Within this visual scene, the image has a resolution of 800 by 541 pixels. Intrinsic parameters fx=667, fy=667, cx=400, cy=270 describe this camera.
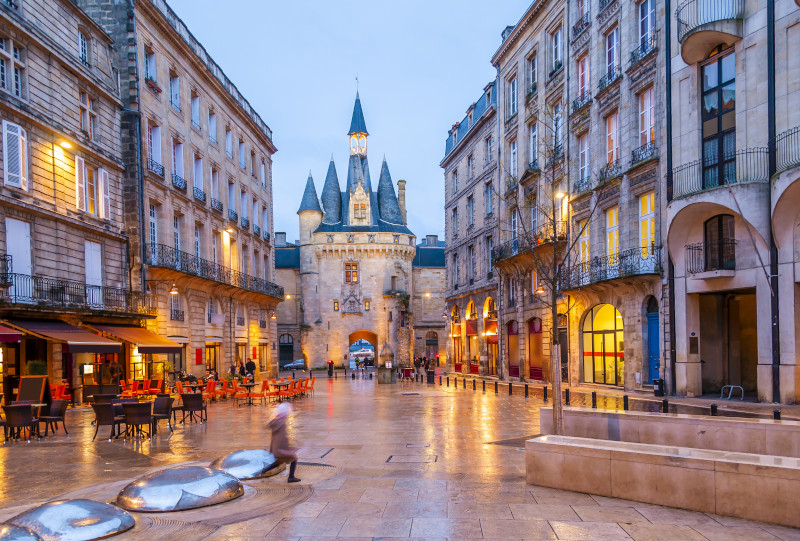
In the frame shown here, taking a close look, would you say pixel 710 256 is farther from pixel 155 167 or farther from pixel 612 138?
pixel 155 167

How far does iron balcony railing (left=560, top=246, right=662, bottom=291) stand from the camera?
75.4 feet

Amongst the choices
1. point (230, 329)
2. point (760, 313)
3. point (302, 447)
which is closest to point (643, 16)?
point (760, 313)

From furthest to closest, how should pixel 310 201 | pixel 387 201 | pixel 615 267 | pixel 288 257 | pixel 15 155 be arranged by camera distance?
1. pixel 288 257
2. pixel 387 201
3. pixel 310 201
4. pixel 615 267
5. pixel 15 155

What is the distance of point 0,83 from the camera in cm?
1898

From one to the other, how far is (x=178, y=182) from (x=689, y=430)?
1005 inches

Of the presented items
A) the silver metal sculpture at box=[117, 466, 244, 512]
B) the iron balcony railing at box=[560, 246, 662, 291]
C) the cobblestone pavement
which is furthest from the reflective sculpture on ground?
the iron balcony railing at box=[560, 246, 662, 291]

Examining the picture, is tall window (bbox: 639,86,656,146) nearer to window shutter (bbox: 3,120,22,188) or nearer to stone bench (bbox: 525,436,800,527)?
stone bench (bbox: 525,436,800,527)

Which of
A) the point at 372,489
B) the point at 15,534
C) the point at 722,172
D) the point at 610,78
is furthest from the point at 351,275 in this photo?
the point at 15,534

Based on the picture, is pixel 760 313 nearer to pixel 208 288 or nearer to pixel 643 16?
pixel 643 16

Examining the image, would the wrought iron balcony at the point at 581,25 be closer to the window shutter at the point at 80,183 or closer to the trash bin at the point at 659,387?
the trash bin at the point at 659,387

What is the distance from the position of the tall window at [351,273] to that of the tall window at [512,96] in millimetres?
32218

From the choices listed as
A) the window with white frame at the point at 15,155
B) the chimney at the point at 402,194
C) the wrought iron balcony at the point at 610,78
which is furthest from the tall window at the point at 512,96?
the chimney at the point at 402,194

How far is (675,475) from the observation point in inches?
310

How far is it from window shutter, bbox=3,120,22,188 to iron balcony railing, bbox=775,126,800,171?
21412 mm
